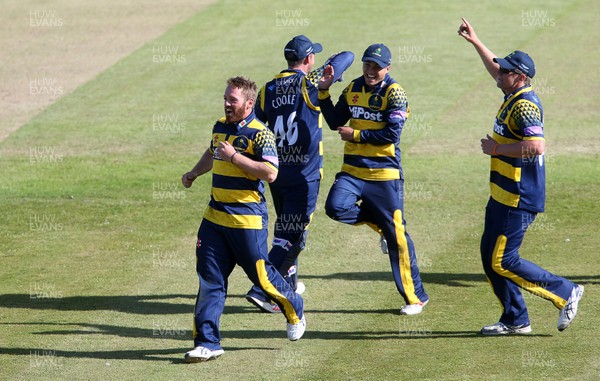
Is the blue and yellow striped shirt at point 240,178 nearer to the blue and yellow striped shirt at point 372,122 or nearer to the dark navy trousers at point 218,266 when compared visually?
the dark navy trousers at point 218,266

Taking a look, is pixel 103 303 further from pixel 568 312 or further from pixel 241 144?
pixel 568 312

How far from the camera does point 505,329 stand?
415 inches

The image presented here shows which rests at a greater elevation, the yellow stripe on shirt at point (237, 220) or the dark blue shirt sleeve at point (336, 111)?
the dark blue shirt sleeve at point (336, 111)

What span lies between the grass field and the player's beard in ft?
7.34

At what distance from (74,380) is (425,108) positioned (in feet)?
42.1

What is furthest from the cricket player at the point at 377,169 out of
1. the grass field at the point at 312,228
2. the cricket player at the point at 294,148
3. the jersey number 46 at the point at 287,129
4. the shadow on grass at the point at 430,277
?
the shadow on grass at the point at 430,277

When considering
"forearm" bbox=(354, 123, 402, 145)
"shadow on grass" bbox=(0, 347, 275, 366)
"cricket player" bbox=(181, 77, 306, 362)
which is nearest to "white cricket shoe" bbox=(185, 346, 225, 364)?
"cricket player" bbox=(181, 77, 306, 362)

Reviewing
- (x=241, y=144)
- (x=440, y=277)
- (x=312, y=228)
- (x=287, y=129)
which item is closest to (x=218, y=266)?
(x=241, y=144)

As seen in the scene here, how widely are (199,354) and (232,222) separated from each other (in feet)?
4.11

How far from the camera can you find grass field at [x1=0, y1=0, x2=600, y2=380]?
10117 millimetres

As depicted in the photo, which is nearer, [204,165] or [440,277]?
[204,165]

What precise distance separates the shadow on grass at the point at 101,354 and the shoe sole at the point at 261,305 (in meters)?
0.95

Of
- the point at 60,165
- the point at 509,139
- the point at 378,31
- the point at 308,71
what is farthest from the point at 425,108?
the point at 509,139

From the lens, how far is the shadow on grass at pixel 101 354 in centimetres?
1007
